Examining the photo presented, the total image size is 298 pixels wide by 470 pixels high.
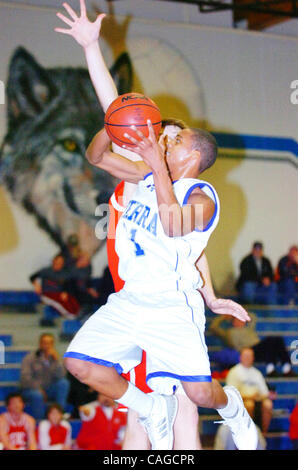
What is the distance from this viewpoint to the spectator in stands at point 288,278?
10.3 m

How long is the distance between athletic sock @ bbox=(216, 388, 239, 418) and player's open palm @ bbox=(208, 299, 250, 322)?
44 centimetres

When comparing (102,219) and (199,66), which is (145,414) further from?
(199,66)

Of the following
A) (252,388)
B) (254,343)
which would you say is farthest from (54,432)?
(254,343)

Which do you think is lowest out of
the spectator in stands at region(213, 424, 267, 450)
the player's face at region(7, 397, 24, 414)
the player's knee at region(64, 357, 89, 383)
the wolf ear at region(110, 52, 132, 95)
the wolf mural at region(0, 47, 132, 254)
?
the spectator in stands at region(213, 424, 267, 450)

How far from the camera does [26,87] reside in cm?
926

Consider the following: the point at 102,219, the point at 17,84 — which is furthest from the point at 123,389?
the point at 17,84

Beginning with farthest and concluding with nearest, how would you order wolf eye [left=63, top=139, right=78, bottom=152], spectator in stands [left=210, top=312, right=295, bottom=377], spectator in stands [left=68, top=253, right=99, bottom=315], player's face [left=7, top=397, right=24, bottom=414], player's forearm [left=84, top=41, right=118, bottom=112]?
wolf eye [left=63, top=139, right=78, bottom=152] < spectator in stands [left=210, top=312, right=295, bottom=377] < spectator in stands [left=68, top=253, right=99, bottom=315] < player's face [left=7, top=397, right=24, bottom=414] < player's forearm [left=84, top=41, right=118, bottom=112]

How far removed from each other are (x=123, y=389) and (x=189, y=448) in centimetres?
57

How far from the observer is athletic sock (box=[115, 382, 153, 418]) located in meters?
3.47

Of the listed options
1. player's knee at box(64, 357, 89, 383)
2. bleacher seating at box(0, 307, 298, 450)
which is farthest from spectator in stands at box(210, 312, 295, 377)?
player's knee at box(64, 357, 89, 383)

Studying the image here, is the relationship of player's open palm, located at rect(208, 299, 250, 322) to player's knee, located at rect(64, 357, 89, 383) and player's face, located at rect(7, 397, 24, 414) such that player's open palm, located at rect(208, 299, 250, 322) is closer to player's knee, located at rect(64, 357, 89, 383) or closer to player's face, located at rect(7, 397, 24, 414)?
player's knee, located at rect(64, 357, 89, 383)

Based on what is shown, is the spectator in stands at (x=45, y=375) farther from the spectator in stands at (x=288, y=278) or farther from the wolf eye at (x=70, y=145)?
the spectator in stands at (x=288, y=278)

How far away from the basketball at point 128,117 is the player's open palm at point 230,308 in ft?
3.41

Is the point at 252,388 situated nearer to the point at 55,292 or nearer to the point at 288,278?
the point at 288,278
